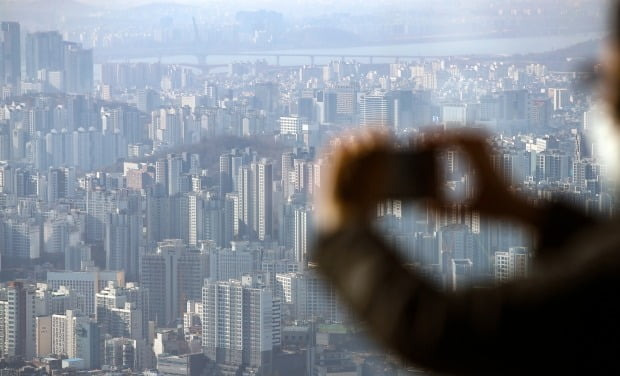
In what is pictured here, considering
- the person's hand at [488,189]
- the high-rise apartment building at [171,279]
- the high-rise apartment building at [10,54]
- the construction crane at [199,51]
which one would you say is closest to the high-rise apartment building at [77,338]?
the high-rise apartment building at [171,279]

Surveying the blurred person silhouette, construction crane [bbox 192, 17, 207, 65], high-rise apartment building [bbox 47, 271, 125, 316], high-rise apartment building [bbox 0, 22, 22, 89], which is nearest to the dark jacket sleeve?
the blurred person silhouette

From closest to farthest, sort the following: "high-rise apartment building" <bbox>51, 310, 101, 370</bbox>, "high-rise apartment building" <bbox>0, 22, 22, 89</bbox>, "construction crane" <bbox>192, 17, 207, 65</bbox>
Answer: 1. "high-rise apartment building" <bbox>51, 310, 101, 370</bbox>
2. "construction crane" <bbox>192, 17, 207, 65</bbox>
3. "high-rise apartment building" <bbox>0, 22, 22, 89</bbox>

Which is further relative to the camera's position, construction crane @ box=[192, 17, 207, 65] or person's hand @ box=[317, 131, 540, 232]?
construction crane @ box=[192, 17, 207, 65]

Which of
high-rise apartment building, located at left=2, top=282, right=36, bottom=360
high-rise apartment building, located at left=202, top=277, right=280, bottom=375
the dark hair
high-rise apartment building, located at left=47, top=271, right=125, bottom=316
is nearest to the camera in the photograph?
the dark hair

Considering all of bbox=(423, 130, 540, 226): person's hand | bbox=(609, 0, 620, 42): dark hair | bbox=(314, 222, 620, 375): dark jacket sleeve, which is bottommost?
bbox=(314, 222, 620, 375): dark jacket sleeve

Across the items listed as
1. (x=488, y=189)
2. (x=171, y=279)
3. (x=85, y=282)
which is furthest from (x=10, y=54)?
(x=488, y=189)

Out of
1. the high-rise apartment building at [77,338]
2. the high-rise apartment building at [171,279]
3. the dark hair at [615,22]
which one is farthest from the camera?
the high-rise apartment building at [171,279]

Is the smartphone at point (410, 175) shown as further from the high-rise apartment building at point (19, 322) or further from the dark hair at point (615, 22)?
the high-rise apartment building at point (19, 322)

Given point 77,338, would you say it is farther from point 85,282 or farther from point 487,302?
point 487,302

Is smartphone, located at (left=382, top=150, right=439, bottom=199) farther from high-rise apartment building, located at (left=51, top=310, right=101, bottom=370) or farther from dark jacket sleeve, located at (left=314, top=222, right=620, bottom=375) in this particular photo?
high-rise apartment building, located at (left=51, top=310, right=101, bottom=370)
